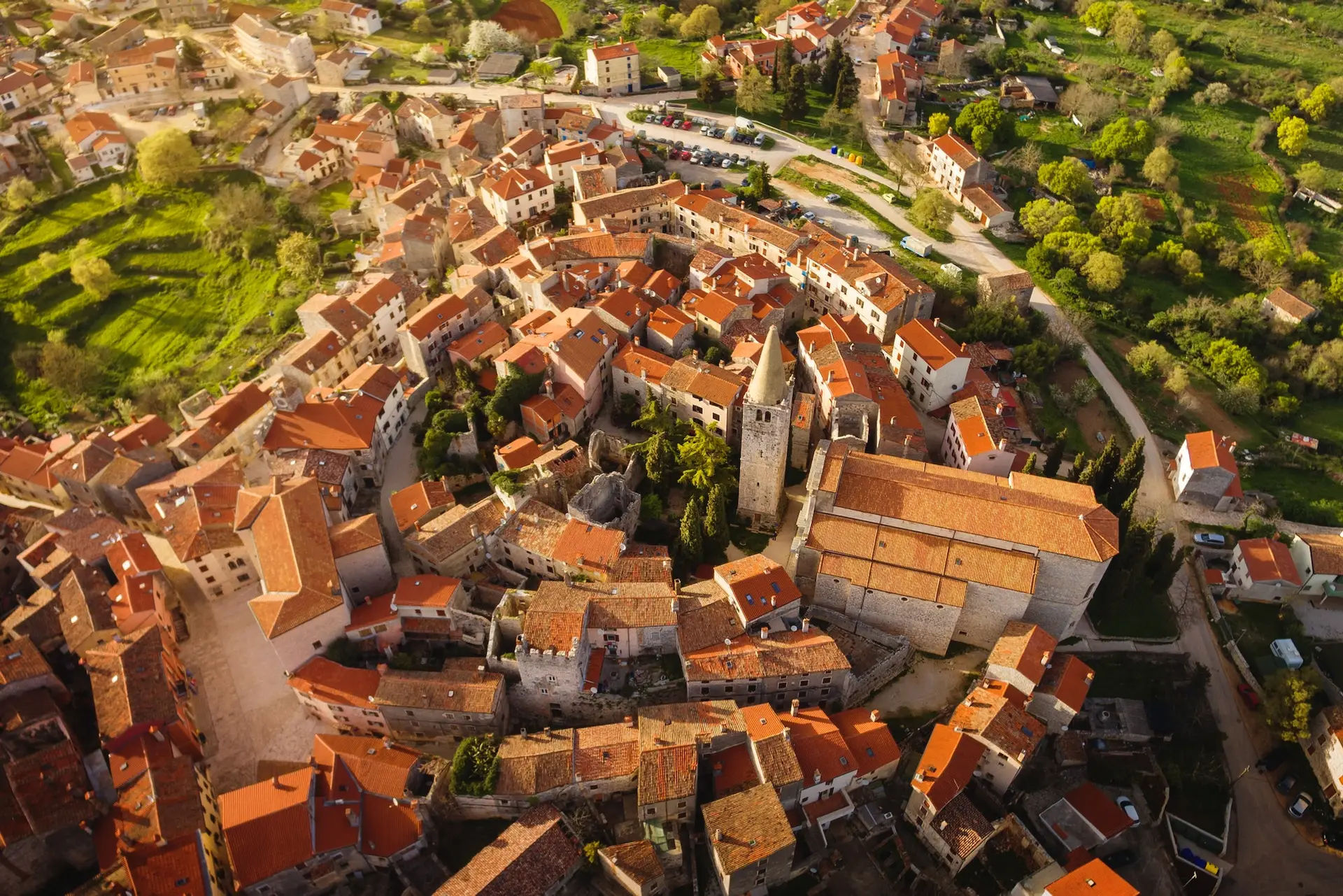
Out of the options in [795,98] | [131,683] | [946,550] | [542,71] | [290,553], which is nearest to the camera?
[131,683]

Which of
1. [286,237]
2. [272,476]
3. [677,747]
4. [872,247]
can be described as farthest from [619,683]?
[286,237]

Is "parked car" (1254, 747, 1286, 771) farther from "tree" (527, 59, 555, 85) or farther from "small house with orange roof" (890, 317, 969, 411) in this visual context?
"tree" (527, 59, 555, 85)

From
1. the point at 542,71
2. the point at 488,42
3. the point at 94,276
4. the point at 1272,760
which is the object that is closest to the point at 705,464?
the point at 1272,760

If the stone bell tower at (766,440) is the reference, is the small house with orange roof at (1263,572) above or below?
below

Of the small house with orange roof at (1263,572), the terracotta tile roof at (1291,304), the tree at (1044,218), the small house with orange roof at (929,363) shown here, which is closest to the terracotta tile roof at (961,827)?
the small house with orange roof at (1263,572)

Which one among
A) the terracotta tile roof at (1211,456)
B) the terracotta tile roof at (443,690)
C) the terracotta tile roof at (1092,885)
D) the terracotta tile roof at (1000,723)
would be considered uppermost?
the terracotta tile roof at (1211,456)

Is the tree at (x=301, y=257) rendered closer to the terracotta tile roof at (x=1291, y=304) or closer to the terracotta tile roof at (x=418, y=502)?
the terracotta tile roof at (x=418, y=502)

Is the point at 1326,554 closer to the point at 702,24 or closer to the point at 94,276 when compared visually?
the point at 702,24
